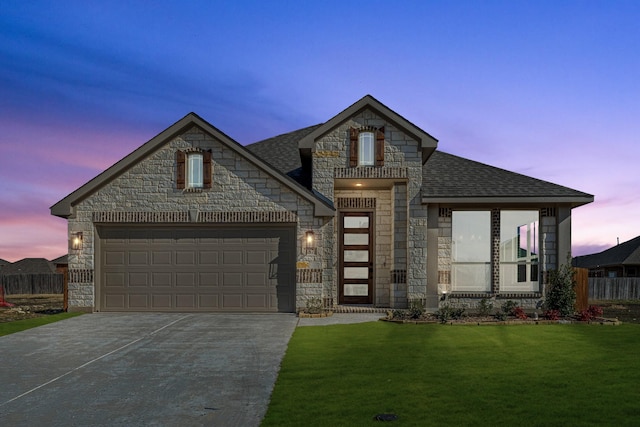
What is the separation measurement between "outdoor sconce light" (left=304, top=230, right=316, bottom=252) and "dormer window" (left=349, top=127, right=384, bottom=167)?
8.54ft

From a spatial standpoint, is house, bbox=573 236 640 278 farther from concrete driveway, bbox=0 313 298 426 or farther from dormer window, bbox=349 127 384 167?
concrete driveway, bbox=0 313 298 426

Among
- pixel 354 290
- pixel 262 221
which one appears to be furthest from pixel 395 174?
pixel 262 221

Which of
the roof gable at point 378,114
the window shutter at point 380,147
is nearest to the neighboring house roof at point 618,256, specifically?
the roof gable at point 378,114

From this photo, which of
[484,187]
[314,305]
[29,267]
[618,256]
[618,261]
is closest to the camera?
[314,305]

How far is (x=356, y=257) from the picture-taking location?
60.8ft

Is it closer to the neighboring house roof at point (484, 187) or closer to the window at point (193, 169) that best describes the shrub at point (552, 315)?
the neighboring house roof at point (484, 187)

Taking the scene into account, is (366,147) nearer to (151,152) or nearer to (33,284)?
(151,152)

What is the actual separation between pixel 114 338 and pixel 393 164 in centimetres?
955

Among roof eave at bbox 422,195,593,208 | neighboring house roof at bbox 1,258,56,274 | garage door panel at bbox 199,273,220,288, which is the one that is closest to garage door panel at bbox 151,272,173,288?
garage door panel at bbox 199,273,220,288

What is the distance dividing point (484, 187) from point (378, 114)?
4156 mm

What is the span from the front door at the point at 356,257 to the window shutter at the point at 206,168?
4.55m

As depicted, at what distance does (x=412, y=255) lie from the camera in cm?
1734

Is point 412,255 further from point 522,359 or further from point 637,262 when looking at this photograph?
point 637,262

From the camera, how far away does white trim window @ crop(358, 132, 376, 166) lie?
17.4 m
